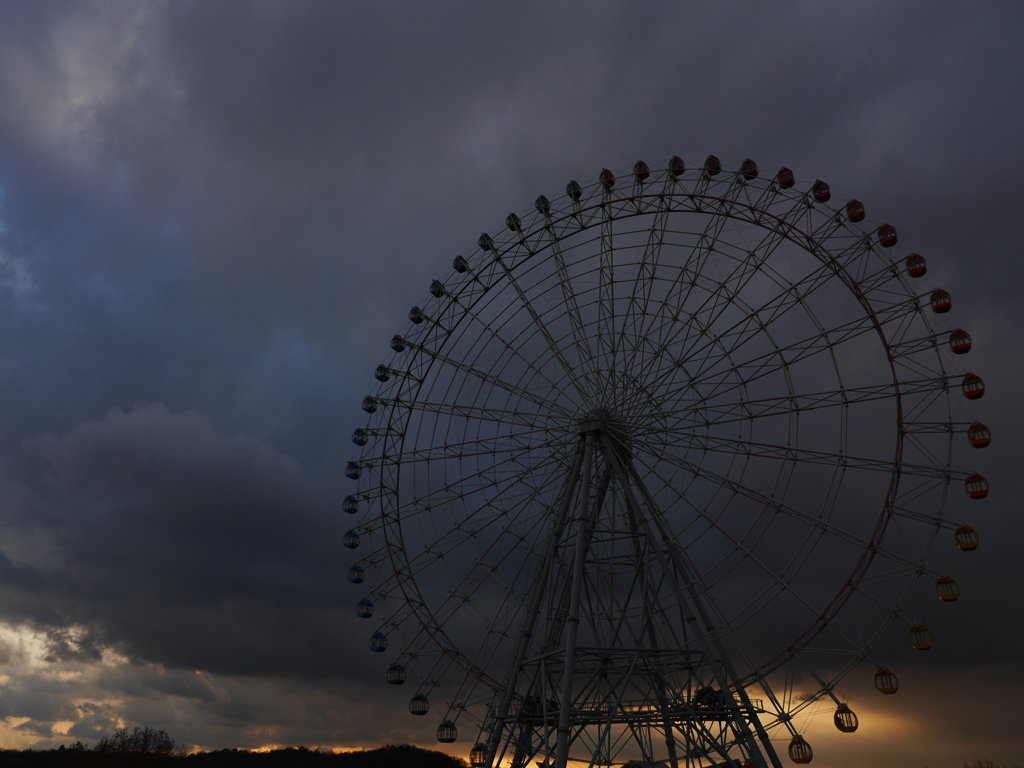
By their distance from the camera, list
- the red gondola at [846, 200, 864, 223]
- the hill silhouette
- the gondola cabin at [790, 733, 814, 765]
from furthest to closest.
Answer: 1. the hill silhouette
2. the red gondola at [846, 200, 864, 223]
3. the gondola cabin at [790, 733, 814, 765]

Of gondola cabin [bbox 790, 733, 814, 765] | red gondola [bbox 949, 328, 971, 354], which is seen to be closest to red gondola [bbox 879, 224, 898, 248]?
red gondola [bbox 949, 328, 971, 354]

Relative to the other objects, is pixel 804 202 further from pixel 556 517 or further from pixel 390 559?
pixel 390 559

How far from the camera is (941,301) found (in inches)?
1266

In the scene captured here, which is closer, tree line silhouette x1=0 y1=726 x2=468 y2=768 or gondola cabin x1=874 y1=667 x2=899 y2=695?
gondola cabin x1=874 y1=667 x2=899 y2=695

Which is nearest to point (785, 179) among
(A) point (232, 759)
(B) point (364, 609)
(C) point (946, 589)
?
(C) point (946, 589)

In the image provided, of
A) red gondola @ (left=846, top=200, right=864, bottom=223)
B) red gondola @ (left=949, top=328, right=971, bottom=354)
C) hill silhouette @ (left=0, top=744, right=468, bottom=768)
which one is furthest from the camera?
hill silhouette @ (left=0, top=744, right=468, bottom=768)

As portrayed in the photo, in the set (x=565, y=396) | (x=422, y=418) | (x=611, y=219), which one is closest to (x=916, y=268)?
(x=611, y=219)

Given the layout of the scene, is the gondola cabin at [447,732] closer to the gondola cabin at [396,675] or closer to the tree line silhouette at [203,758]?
the gondola cabin at [396,675]

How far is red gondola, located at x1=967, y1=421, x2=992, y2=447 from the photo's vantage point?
30203mm

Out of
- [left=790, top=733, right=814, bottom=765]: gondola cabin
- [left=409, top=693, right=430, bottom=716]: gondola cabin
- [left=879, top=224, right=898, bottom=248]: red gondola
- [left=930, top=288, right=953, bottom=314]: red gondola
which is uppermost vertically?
[left=879, top=224, right=898, bottom=248]: red gondola

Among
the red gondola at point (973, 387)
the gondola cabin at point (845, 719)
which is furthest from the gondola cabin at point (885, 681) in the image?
the red gondola at point (973, 387)

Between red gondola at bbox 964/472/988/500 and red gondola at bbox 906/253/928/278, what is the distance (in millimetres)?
8575

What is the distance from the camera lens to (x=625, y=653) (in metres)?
30.3

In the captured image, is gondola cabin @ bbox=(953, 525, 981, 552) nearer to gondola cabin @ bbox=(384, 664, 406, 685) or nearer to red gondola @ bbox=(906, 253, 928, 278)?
red gondola @ bbox=(906, 253, 928, 278)
